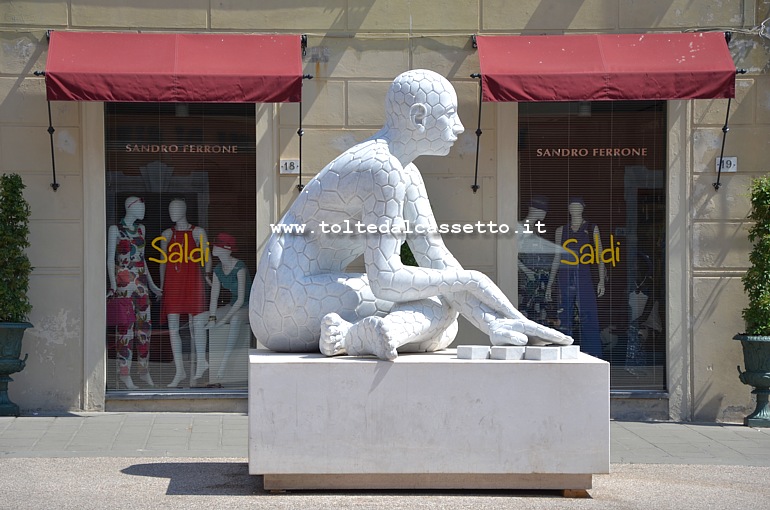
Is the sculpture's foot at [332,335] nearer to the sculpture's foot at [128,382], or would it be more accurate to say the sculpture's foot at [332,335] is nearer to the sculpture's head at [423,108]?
the sculpture's head at [423,108]

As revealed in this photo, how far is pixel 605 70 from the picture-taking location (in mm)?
→ 9359

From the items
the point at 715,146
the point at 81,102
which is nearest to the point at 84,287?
the point at 81,102

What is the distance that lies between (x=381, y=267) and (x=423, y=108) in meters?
0.96

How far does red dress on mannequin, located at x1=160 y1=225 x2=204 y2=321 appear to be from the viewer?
10.1 meters

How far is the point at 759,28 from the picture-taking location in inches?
392

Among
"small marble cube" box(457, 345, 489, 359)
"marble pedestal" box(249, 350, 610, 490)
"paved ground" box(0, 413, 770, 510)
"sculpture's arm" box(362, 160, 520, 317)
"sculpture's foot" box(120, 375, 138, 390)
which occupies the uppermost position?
"sculpture's arm" box(362, 160, 520, 317)

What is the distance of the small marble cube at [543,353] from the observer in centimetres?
584

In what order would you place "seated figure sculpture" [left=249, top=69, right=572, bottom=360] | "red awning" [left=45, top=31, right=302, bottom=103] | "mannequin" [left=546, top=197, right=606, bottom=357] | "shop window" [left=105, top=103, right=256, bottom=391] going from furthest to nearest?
1. "mannequin" [left=546, top=197, right=606, bottom=357]
2. "shop window" [left=105, top=103, right=256, bottom=391]
3. "red awning" [left=45, top=31, right=302, bottom=103]
4. "seated figure sculpture" [left=249, top=69, right=572, bottom=360]

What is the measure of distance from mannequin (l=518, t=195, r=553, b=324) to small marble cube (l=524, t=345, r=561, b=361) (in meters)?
4.30

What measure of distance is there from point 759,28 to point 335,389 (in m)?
6.10

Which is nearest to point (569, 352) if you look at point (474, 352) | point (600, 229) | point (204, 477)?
point (474, 352)

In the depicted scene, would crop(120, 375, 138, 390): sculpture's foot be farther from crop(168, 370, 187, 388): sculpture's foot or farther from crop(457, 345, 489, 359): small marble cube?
crop(457, 345, 489, 359): small marble cube

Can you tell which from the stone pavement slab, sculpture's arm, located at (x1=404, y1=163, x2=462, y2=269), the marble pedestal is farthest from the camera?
sculpture's arm, located at (x1=404, y1=163, x2=462, y2=269)

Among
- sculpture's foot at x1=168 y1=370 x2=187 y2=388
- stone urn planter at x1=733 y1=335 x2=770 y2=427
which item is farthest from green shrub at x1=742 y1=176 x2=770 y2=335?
sculpture's foot at x1=168 y1=370 x2=187 y2=388
